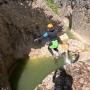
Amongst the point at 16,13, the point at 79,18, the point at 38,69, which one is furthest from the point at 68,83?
the point at 79,18

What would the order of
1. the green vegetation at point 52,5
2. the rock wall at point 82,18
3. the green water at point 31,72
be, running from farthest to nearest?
the green vegetation at point 52,5 < the rock wall at point 82,18 < the green water at point 31,72

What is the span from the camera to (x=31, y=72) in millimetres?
19125

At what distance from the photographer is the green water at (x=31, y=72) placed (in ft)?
59.6

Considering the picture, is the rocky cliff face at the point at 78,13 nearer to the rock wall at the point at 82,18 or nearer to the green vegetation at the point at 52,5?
the rock wall at the point at 82,18

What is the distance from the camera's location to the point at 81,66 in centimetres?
1323

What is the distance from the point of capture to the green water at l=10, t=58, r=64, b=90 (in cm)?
1817

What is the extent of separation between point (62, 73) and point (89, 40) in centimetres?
843

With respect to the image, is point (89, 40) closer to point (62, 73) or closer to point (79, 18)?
point (79, 18)

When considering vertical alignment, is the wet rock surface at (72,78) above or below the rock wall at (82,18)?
above

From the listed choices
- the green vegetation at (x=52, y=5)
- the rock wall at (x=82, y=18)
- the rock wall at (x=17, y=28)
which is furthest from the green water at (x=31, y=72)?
the green vegetation at (x=52, y=5)

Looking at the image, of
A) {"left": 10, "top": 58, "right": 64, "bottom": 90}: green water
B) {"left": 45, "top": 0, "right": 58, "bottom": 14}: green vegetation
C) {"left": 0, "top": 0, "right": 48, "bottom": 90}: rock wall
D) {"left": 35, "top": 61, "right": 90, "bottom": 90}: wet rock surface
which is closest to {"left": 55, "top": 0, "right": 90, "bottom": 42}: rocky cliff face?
{"left": 45, "top": 0, "right": 58, "bottom": 14}: green vegetation

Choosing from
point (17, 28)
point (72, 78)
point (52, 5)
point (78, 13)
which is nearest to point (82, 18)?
point (78, 13)

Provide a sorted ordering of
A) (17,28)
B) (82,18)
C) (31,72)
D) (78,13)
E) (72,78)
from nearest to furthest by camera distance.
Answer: (72,78) → (31,72) → (17,28) → (82,18) → (78,13)

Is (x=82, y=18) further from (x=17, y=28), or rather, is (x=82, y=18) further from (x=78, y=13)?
(x=17, y=28)
